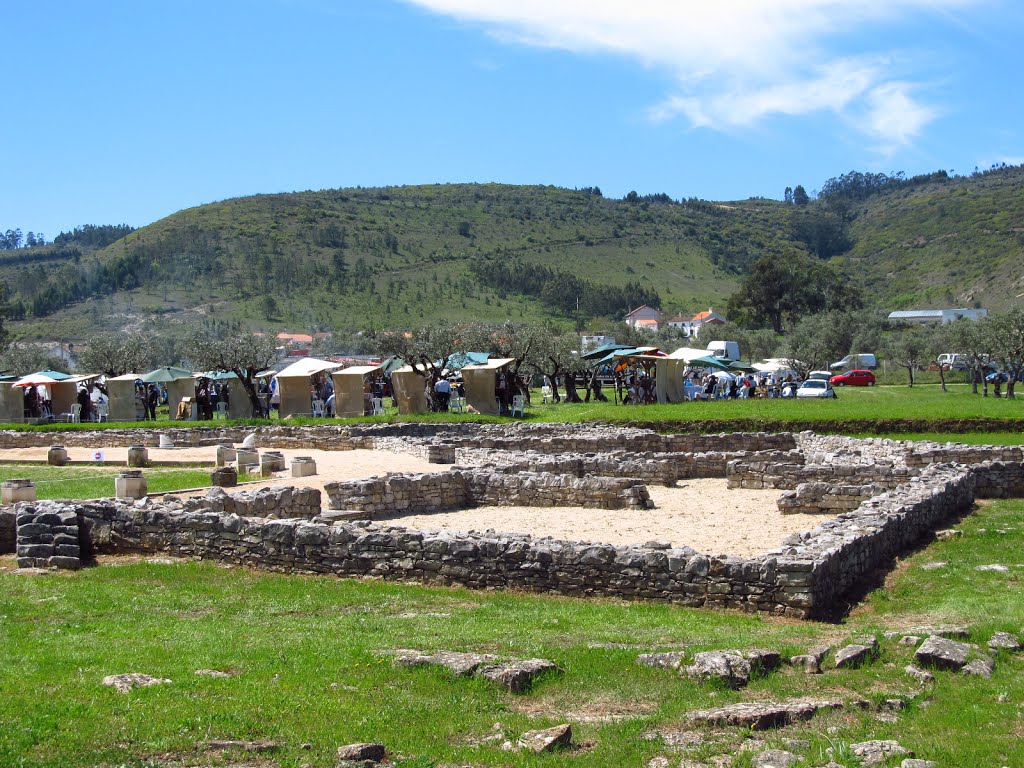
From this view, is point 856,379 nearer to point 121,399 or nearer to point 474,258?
point 121,399

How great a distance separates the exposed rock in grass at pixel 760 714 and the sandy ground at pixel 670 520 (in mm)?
7123

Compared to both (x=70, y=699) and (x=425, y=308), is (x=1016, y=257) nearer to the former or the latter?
(x=425, y=308)

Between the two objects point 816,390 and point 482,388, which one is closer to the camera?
point 482,388

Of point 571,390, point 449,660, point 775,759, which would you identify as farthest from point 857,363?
point 775,759

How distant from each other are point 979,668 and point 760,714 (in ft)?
6.83

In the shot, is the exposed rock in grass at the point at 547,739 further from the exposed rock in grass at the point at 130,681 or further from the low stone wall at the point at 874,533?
the low stone wall at the point at 874,533

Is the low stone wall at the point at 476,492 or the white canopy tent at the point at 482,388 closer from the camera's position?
the low stone wall at the point at 476,492

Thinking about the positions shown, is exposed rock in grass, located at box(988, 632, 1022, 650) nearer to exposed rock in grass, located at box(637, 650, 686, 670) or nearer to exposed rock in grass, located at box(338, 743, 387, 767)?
exposed rock in grass, located at box(637, 650, 686, 670)

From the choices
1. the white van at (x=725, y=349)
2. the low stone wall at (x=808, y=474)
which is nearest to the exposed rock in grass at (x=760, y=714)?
the low stone wall at (x=808, y=474)

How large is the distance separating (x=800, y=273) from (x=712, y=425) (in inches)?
2823

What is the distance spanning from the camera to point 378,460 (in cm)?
2820

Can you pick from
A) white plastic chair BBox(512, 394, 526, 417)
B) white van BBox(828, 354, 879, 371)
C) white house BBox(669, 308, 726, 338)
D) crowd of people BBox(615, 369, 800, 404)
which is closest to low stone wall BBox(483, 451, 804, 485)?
white plastic chair BBox(512, 394, 526, 417)

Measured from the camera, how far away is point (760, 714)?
21.7 feet

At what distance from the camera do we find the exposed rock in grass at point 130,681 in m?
7.21
